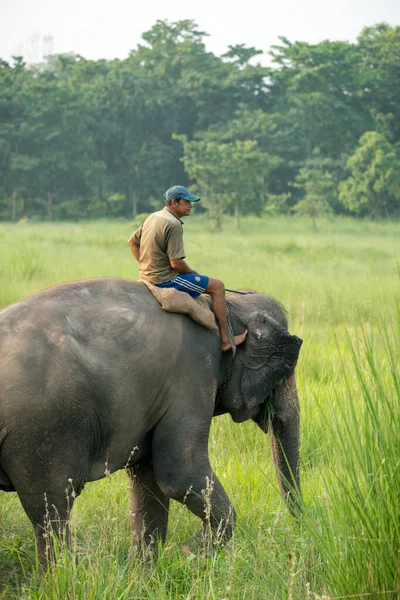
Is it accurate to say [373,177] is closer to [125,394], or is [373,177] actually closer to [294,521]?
[294,521]

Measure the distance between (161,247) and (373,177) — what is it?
37.4 meters

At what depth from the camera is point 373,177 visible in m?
40.8

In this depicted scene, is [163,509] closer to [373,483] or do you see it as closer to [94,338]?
[94,338]

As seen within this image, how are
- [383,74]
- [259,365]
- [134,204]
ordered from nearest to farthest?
[259,365] < [134,204] < [383,74]

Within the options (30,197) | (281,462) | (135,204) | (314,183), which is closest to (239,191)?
(314,183)

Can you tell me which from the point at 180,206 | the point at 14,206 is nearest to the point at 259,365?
the point at 180,206

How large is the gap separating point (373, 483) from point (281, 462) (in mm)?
2075

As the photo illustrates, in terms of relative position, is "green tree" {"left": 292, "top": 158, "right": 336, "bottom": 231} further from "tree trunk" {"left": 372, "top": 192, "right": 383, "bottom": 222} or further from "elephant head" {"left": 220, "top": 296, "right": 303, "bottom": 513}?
"elephant head" {"left": 220, "top": 296, "right": 303, "bottom": 513}

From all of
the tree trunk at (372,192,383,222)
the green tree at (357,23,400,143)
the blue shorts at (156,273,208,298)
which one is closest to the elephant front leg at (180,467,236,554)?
the blue shorts at (156,273,208,298)

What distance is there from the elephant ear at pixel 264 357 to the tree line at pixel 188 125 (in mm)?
37541

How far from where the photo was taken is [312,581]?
3557 mm

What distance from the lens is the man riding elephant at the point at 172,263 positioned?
458 cm

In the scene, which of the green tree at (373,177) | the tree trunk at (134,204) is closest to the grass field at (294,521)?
the green tree at (373,177)

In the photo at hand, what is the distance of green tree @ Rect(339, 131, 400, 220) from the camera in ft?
132
